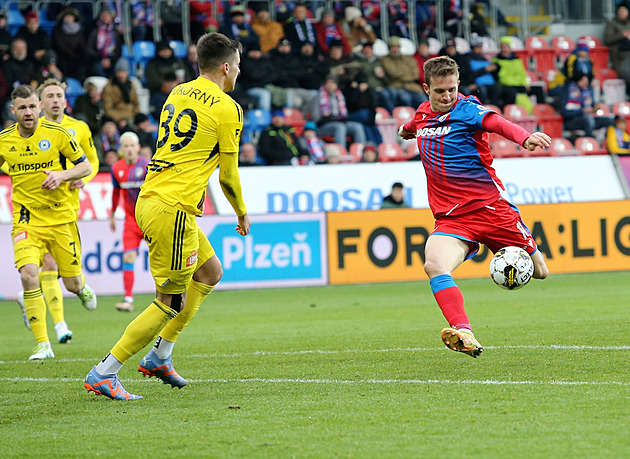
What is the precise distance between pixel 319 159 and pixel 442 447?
15.7 meters

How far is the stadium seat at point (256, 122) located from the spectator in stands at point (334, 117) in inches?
39.0

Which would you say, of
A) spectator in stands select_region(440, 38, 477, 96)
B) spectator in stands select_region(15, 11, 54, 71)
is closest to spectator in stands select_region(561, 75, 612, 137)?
spectator in stands select_region(440, 38, 477, 96)

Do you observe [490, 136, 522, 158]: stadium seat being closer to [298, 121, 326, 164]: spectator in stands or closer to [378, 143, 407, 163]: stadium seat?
[378, 143, 407, 163]: stadium seat

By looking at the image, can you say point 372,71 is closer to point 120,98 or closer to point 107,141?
point 120,98

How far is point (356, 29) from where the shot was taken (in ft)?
74.9

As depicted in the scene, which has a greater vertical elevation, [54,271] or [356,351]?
[54,271]

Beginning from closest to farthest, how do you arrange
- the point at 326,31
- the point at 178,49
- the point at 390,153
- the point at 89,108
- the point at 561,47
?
the point at 89,108 < the point at 390,153 < the point at 178,49 < the point at 326,31 < the point at 561,47

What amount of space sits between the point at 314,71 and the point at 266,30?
150 centimetres

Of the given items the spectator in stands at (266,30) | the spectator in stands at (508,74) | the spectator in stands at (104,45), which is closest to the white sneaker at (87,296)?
the spectator in stands at (104,45)

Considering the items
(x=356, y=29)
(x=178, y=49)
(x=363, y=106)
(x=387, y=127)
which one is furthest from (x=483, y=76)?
(x=178, y=49)

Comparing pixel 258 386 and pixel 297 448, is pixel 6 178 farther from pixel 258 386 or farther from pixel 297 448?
pixel 297 448

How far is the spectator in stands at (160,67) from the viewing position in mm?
20000

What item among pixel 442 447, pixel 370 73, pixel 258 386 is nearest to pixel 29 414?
pixel 258 386

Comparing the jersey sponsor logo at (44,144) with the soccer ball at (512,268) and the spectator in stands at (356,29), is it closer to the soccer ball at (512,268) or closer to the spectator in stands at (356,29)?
the soccer ball at (512,268)
